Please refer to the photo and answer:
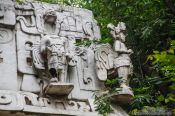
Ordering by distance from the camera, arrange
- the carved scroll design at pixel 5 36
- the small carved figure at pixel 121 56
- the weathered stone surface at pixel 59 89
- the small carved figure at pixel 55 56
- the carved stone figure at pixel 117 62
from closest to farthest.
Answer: the weathered stone surface at pixel 59 89 < the small carved figure at pixel 55 56 < the carved scroll design at pixel 5 36 < the carved stone figure at pixel 117 62 < the small carved figure at pixel 121 56

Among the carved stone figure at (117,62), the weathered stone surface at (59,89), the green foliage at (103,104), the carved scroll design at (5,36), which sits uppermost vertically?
the carved scroll design at (5,36)

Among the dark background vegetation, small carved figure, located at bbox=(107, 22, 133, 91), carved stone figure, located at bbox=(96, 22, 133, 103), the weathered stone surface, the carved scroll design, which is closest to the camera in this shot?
the weathered stone surface

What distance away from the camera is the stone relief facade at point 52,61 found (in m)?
6.84

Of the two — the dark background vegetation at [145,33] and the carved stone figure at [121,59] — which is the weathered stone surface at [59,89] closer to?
the carved stone figure at [121,59]

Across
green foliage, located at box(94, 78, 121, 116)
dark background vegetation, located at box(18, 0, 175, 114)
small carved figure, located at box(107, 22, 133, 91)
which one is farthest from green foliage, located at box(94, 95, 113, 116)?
dark background vegetation, located at box(18, 0, 175, 114)

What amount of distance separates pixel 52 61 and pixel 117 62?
1.33m

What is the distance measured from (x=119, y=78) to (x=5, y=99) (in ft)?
6.86

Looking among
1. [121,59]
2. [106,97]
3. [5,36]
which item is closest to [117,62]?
[121,59]

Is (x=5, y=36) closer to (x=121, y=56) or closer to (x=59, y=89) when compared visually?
(x=59, y=89)

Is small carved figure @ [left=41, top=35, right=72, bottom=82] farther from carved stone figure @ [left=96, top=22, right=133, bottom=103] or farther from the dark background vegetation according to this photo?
the dark background vegetation

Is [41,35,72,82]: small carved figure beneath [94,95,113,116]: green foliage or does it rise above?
above

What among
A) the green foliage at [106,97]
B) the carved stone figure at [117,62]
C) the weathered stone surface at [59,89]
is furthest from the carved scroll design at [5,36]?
the green foliage at [106,97]

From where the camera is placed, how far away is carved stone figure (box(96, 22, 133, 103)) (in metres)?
7.40

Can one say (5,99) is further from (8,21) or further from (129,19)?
(129,19)
